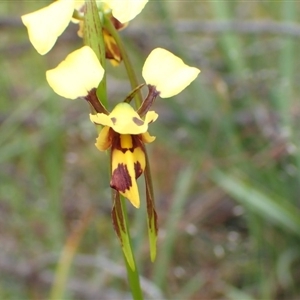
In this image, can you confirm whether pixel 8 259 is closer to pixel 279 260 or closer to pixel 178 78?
pixel 279 260

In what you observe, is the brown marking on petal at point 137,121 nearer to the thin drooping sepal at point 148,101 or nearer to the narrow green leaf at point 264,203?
the thin drooping sepal at point 148,101

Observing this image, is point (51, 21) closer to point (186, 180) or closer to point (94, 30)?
point (94, 30)

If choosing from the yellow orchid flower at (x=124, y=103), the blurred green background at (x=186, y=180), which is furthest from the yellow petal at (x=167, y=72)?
the blurred green background at (x=186, y=180)

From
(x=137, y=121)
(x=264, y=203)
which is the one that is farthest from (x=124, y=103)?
(x=264, y=203)

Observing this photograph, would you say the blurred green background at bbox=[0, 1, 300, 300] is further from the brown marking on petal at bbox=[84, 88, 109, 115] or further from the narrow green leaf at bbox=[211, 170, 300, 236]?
the brown marking on petal at bbox=[84, 88, 109, 115]

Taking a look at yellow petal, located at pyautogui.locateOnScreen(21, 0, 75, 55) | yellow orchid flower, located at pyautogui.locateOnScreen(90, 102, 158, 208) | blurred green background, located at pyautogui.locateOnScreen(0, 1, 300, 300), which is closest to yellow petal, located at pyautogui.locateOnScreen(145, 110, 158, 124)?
yellow orchid flower, located at pyautogui.locateOnScreen(90, 102, 158, 208)

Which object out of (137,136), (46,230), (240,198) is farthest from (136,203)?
Answer: (46,230)

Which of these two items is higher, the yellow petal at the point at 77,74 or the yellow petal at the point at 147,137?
the yellow petal at the point at 77,74
